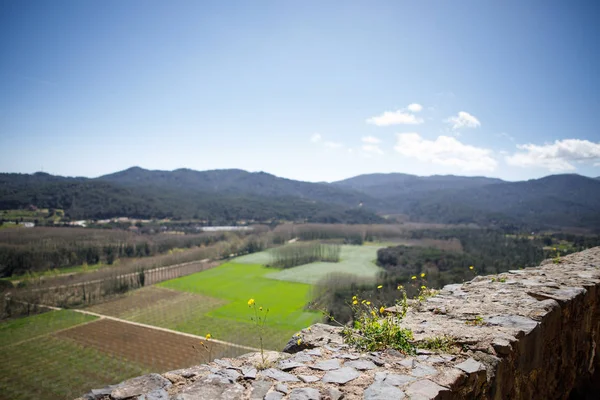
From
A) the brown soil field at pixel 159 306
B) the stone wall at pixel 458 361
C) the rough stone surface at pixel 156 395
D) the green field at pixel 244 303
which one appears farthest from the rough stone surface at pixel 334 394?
the brown soil field at pixel 159 306

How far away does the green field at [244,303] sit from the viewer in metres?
45.4

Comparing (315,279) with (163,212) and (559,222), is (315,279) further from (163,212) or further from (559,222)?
(559,222)

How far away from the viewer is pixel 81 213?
4678 inches

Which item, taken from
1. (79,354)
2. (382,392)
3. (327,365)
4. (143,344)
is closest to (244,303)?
(143,344)

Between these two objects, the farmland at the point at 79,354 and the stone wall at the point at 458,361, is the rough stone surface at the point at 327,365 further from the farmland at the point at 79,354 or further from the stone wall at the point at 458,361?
the farmland at the point at 79,354

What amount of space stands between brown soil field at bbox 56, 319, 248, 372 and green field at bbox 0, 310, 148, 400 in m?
1.27

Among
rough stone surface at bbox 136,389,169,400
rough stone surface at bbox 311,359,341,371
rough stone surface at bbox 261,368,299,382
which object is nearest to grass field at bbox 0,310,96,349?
rough stone surface at bbox 136,389,169,400

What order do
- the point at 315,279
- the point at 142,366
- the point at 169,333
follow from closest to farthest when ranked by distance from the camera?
1. the point at 142,366
2. the point at 169,333
3. the point at 315,279

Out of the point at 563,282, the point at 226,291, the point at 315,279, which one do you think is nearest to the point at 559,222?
the point at 315,279

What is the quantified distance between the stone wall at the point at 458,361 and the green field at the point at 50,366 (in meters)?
37.3

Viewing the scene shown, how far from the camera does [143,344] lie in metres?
43.3

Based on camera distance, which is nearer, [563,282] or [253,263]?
[563,282]

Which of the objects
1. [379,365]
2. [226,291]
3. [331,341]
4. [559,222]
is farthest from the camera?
[559,222]

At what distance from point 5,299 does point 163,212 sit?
100 meters
